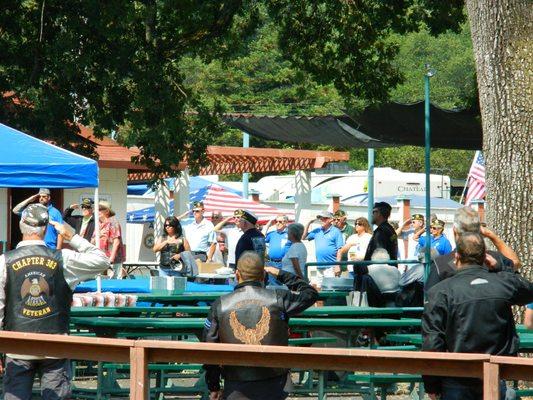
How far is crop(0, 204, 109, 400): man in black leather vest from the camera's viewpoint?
7555mm

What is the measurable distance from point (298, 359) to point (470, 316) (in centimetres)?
101

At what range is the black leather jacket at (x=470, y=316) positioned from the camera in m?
6.56

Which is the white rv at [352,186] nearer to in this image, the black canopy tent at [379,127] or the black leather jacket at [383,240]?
the black canopy tent at [379,127]

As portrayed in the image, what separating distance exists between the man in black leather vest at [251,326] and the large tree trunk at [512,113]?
4239 mm

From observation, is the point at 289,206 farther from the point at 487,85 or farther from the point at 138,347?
the point at 138,347

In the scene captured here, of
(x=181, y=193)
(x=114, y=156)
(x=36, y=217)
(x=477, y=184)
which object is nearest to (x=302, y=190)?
(x=181, y=193)

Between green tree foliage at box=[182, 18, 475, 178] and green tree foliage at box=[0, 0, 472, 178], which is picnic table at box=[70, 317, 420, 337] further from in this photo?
green tree foliage at box=[182, 18, 475, 178]

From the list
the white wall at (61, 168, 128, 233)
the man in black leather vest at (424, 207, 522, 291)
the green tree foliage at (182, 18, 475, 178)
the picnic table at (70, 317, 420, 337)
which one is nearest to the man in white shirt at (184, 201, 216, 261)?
the white wall at (61, 168, 128, 233)

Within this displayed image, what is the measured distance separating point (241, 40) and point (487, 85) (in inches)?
399

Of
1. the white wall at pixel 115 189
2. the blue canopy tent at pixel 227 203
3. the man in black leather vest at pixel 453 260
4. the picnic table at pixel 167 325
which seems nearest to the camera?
the man in black leather vest at pixel 453 260

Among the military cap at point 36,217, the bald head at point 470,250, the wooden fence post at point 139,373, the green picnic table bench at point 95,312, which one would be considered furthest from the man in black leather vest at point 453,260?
the green picnic table bench at point 95,312

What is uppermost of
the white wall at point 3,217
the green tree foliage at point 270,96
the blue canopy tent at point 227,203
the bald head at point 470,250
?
the green tree foliage at point 270,96

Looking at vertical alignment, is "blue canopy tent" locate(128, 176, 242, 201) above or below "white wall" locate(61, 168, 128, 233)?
above

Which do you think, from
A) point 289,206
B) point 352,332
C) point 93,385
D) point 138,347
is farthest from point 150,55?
point 289,206
